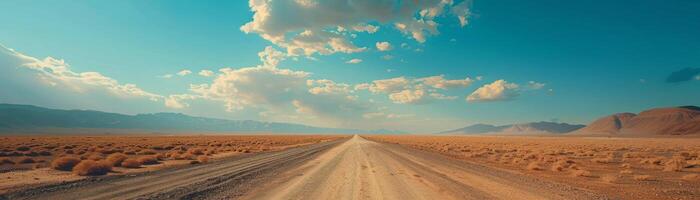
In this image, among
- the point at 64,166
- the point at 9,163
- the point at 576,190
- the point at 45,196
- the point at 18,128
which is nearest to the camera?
the point at 45,196

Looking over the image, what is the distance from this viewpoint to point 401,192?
428 inches

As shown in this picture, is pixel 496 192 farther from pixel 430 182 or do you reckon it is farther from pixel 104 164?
pixel 104 164

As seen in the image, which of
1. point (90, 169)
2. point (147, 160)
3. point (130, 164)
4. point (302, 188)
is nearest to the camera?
point (302, 188)

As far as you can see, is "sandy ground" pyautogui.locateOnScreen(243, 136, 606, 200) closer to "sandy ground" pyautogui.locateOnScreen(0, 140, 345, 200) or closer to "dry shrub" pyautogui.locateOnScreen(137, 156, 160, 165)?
"sandy ground" pyautogui.locateOnScreen(0, 140, 345, 200)

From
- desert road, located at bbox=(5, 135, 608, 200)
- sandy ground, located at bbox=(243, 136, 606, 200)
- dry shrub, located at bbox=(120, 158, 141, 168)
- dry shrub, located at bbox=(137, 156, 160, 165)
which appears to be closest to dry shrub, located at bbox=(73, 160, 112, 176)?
desert road, located at bbox=(5, 135, 608, 200)

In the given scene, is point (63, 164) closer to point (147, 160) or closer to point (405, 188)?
point (147, 160)

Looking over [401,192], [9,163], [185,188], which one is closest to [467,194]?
[401,192]

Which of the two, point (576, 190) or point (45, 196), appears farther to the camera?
point (576, 190)

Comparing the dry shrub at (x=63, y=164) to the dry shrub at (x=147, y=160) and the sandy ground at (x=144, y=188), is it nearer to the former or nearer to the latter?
the dry shrub at (x=147, y=160)

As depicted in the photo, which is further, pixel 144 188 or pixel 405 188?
pixel 405 188

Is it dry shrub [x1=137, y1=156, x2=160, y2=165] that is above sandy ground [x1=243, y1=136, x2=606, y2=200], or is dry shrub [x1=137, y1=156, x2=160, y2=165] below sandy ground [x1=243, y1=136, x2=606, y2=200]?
above

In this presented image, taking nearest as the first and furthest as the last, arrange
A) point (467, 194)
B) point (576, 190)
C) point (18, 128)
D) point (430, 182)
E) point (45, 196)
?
1. point (45, 196)
2. point (467, 194)
3. point (576, 190)
4. point (430, 182)
5. point (18, 128)

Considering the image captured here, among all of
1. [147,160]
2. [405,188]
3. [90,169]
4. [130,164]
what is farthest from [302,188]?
[147,160]

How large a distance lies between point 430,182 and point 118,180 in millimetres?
11083
